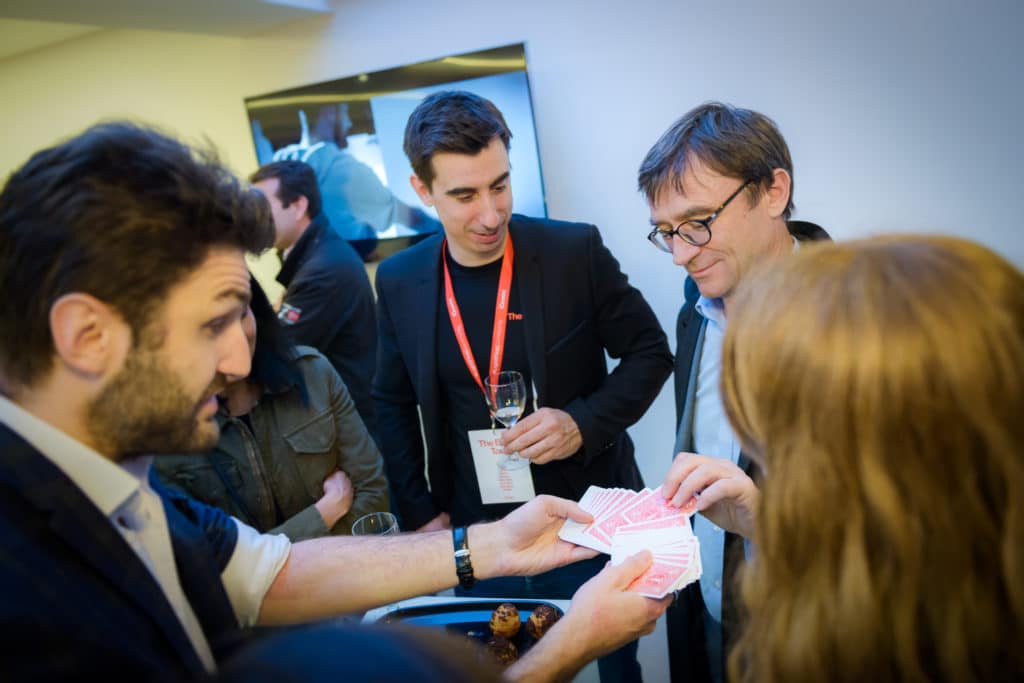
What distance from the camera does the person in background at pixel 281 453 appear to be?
2010 mm

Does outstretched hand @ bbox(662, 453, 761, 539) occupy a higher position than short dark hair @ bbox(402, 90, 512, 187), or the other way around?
short dark hair @ bbox(402, 90, 512, 187)

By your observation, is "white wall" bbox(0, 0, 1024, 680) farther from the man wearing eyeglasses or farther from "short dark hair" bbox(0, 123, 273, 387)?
"short dark hair" bbox(0, 123, 273, 387)

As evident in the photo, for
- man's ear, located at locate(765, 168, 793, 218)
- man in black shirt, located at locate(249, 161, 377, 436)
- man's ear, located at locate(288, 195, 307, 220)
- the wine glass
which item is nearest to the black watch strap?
the wine glass

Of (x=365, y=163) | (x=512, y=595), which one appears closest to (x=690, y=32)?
(x=365, y=163)

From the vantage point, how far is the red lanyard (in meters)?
2.24

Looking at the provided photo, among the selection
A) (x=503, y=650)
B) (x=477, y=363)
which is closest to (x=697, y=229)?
(x=477, y=363)

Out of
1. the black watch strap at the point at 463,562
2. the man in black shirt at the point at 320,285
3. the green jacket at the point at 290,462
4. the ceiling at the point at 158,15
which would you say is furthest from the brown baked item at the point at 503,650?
the ceiling at the point at 158,15

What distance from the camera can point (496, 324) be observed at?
227cm

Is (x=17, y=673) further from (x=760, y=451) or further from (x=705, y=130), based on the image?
(x=705, y=130)

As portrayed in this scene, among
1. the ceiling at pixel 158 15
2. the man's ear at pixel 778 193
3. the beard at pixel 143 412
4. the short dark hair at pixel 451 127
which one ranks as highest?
the ceiling at pixel 158 15

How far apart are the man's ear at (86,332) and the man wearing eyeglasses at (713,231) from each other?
148cm

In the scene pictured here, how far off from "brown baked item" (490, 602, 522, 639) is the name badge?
0.63 m

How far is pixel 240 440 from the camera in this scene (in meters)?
2.03

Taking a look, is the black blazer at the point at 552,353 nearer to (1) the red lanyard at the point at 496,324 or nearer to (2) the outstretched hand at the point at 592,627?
(1) the red lanyard at the point at 496,324
